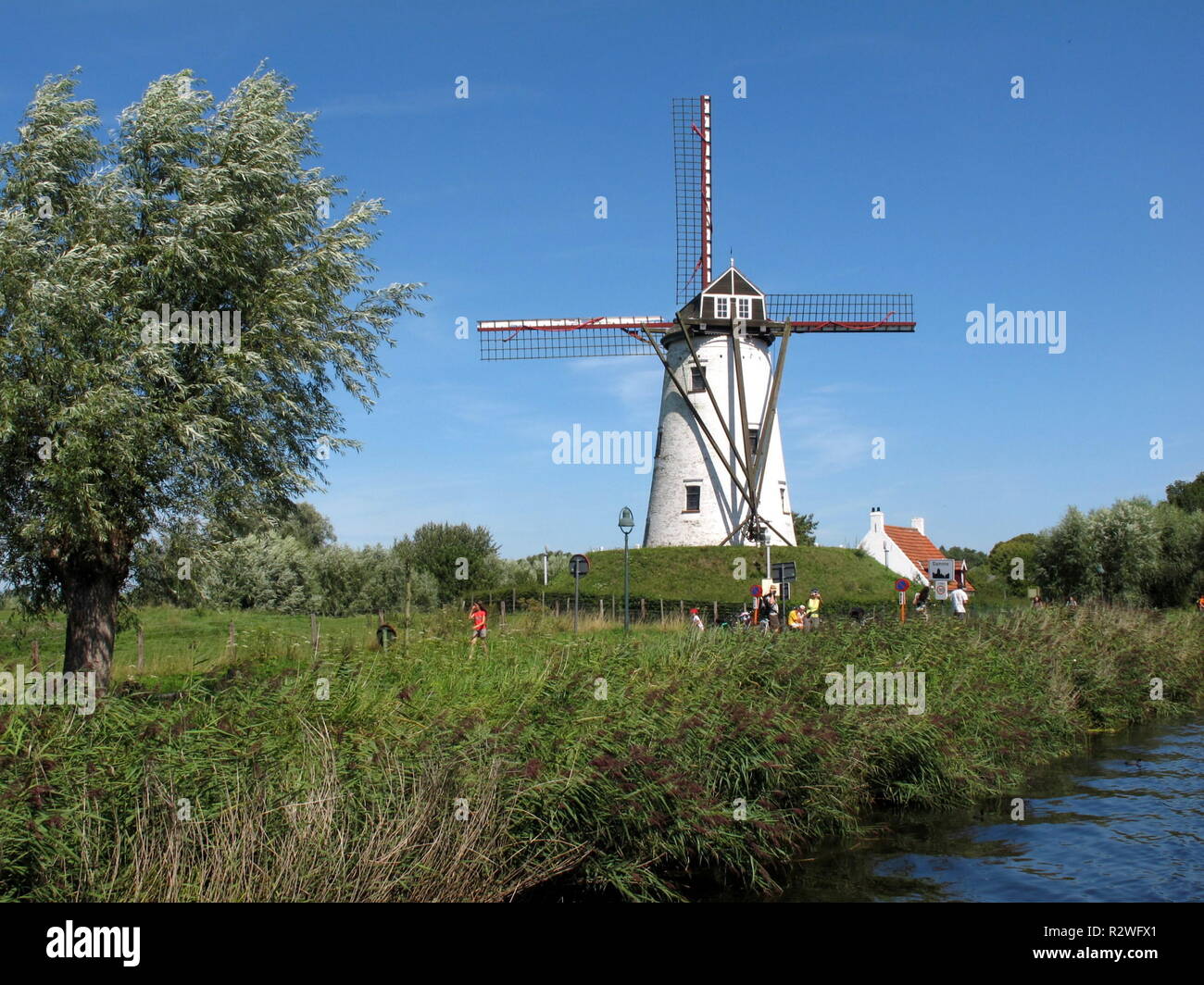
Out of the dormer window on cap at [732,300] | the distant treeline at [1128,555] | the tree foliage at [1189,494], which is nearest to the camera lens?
the dormer window on cap at [732,300]

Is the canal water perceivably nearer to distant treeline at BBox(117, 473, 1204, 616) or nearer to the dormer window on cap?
the dormer window on cap

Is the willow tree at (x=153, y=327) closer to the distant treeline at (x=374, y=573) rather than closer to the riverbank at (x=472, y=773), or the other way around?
the riverbank at (x=472, y=773)

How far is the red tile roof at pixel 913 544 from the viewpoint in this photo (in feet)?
197

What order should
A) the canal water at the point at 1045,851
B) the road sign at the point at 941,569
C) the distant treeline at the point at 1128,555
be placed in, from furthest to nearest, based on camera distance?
1. the distant treeline at the point at 1128,555
2. the road sign at the point at 941,569
3. the canal water at the point at 1045,851

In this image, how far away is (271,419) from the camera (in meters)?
17.3

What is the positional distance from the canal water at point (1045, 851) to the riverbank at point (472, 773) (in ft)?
1.74

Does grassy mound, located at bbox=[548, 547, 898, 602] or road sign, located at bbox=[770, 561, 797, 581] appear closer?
road sign, located at bbox=[770, 561, 797, 581]

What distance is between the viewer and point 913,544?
62.4m

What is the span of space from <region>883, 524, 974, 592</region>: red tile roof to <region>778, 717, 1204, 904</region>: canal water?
42612 mm

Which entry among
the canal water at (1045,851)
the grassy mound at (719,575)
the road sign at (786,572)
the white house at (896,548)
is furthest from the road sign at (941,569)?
the white house at (896,548)

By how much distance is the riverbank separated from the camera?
7426mm

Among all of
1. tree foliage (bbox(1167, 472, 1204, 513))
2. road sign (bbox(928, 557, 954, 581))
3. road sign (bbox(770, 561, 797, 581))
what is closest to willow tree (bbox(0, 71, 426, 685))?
road sign (bbox(770, 561, 797, 581))

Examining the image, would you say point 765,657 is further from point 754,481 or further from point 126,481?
point 754,481

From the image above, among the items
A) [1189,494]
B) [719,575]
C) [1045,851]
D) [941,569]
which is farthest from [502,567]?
[1189,494]
